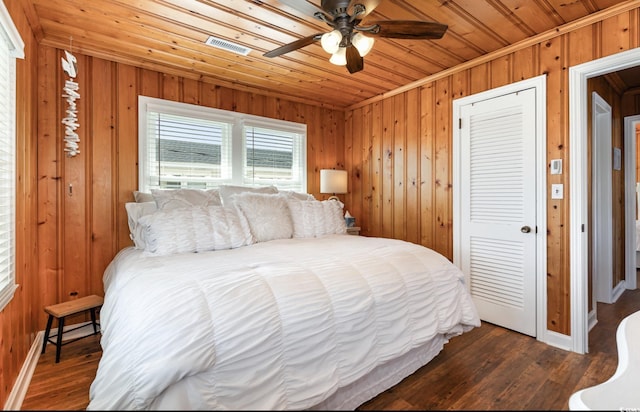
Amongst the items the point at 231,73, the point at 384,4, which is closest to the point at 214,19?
the point at 231,73

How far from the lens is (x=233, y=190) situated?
313 centimetres

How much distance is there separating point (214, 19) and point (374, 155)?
245cm

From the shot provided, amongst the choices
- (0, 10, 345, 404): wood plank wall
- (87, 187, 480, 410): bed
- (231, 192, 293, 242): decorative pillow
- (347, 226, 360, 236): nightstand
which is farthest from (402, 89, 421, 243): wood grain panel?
(0, 10, 345, 404): wood plank wall

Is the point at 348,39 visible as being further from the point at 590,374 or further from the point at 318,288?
the point at 590,374

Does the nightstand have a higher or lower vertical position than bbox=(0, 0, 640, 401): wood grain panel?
lower

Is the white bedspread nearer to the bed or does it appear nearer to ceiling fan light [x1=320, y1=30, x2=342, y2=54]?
the bed

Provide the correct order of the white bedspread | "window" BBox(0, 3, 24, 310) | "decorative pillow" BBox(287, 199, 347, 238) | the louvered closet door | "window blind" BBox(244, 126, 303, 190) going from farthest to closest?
"window blind" BBox(244, 126, 303, 190), "decorative pillow" BBox(287, 199, 347, 238), the louvered closet door, "window" BBox(0, 3, 24, 310), the white bedspread

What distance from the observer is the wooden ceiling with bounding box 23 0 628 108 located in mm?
2111

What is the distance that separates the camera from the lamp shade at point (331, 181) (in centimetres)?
396

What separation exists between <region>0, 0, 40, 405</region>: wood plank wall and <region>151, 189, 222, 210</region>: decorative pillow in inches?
32.0

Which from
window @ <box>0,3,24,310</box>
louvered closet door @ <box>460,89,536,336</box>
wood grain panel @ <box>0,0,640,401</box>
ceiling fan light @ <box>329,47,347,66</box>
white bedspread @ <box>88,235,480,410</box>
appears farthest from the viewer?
louvered closet door @ <box>460,89,536,336</box>

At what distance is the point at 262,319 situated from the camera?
1.32 meters

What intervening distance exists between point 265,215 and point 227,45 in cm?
147

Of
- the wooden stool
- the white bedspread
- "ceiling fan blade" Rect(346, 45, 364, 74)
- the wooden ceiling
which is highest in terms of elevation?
the wooden ceiling
